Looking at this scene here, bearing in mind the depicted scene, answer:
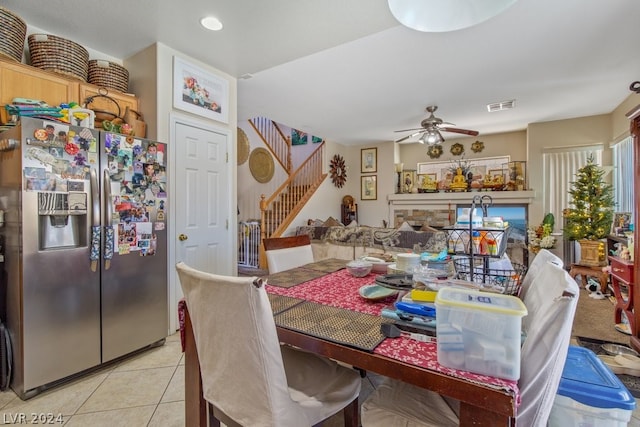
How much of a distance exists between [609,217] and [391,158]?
390cm

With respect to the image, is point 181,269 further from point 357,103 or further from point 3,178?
point 357,103

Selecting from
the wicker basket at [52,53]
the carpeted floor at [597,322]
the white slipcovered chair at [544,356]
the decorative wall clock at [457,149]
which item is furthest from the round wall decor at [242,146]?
the white slipcovered chair at [544,356]

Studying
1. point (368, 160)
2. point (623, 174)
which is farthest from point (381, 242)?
point (623, 174)

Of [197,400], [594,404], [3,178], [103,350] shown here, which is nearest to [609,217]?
[594,404]

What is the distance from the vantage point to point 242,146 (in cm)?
641

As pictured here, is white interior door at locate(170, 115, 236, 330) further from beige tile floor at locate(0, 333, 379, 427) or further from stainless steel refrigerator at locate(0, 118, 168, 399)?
beige tile floor at locate(0, 333, 379, 427)

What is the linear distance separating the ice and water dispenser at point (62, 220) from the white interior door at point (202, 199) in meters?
0.78

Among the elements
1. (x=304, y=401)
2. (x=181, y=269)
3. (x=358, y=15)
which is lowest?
(x=304, y=401)

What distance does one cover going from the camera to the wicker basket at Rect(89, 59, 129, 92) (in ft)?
8.41

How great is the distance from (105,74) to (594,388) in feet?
12.0

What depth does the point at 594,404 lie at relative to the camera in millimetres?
1017

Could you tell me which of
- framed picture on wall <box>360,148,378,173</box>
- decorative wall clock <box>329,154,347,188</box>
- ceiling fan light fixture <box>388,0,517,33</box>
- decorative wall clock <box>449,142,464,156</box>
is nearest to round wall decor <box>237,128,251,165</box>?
decorative wall clock <box>329,154,347,188</box>

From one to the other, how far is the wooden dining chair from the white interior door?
42.8 inches

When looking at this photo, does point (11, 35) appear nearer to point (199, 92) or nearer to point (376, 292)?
point (199, 92)
